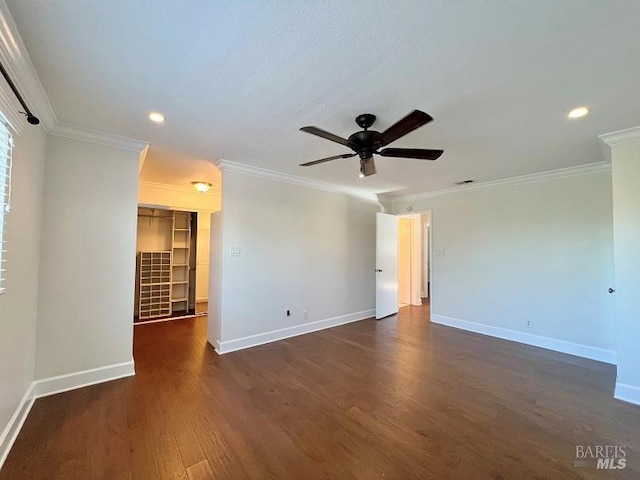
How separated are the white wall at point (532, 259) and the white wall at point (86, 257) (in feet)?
15.6

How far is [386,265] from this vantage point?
5371mm

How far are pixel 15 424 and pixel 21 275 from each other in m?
1.05

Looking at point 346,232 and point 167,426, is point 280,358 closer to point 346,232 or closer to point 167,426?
point 167,426

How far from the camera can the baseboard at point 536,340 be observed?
3.35 m

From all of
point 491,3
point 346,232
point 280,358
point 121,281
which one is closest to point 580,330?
point 346,232

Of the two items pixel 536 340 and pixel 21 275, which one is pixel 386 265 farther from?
pixel 21 275

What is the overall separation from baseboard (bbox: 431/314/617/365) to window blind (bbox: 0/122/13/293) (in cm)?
543

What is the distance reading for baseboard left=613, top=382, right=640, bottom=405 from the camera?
2.40 meters

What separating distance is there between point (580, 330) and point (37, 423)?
569 cm

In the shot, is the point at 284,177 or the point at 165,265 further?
the point at 165,265

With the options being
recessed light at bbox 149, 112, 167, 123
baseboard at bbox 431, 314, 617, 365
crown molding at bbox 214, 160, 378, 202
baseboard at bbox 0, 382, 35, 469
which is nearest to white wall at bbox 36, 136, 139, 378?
baseboard at bbox 0, 382, 35, 469

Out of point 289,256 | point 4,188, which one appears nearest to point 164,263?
point 289,256

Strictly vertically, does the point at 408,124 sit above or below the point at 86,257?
above

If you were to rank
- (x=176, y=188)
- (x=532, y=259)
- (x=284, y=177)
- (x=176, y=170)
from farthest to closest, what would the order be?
(x=176, y=188) < (x=284, y=177) < (x=532, y=259) < (x=176, y=170)
